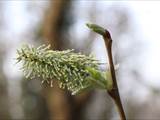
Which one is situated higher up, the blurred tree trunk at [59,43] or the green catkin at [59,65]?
the green catkin at [59,65]

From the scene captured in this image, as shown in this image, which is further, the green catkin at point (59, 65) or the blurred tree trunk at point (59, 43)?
the blurred tree trunk at point (59, 43)

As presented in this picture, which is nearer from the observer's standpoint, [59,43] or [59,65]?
[59,65]

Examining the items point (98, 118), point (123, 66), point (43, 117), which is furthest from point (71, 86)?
point (98, 118)

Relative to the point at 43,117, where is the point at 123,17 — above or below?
above

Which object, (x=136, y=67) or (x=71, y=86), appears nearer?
(x=71, y=86)

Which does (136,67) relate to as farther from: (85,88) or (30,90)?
(85,88)
